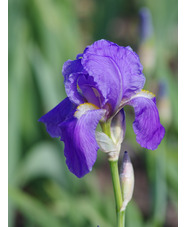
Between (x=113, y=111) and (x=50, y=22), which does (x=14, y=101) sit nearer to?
(x=50, y=22)

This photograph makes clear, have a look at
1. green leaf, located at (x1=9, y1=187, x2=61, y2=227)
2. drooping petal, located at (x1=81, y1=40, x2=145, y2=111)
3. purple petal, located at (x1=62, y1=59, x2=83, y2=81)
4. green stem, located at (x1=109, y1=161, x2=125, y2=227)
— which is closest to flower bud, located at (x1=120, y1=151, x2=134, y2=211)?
green stem, located at (x1=109, y1=161, x2=125, y2=227)

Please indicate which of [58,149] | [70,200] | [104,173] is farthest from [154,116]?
[104,173]

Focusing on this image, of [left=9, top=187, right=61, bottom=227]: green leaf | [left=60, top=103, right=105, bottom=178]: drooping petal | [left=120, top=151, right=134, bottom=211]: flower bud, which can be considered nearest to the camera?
[left=60, top=103, right=105, bottom=178]: drooping petal

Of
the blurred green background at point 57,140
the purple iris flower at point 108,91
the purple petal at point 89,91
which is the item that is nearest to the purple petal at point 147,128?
the purple iris flower at point 108,91

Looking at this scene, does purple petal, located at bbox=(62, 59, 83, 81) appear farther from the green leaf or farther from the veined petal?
the green leaf

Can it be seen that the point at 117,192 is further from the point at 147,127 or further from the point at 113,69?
the point at 113,69
